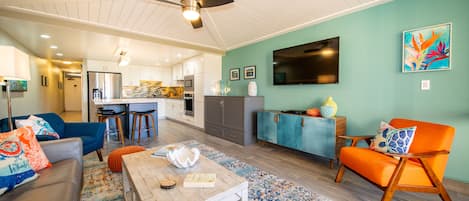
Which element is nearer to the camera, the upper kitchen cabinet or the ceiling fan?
the ceiling fan

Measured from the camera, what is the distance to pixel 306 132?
281 cm

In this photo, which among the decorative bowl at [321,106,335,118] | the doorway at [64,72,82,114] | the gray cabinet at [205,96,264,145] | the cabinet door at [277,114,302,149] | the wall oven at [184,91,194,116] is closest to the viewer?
the decorative bowl at [321,106,335,118]

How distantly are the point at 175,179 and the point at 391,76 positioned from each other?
112 inches

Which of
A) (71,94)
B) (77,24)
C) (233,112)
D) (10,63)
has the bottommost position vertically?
(233,112)

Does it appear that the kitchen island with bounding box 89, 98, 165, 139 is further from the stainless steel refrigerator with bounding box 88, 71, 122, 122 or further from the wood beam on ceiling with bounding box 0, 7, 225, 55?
the stainless steel refrigerator with bounding box 88, 71, 122, 122

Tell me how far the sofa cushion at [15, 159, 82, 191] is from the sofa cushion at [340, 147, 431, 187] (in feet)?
8.43

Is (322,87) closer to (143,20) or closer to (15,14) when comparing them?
(143,20)

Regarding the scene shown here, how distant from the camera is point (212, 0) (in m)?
1.87

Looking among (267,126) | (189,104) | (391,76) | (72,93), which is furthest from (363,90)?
(72,93)

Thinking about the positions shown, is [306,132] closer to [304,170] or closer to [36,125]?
[304,170]

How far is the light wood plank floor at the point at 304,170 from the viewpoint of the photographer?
1.89 meters

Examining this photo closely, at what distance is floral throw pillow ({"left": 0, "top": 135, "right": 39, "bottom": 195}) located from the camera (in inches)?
46.6

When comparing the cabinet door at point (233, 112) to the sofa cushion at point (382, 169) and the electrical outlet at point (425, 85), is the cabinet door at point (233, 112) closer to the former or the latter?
the sofa cushion at point (382, 169)

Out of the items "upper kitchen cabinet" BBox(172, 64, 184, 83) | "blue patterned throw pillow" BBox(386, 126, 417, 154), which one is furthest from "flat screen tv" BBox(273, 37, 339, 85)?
"upper kitchen cabinet" BBox(172, 64, 184, 83)
